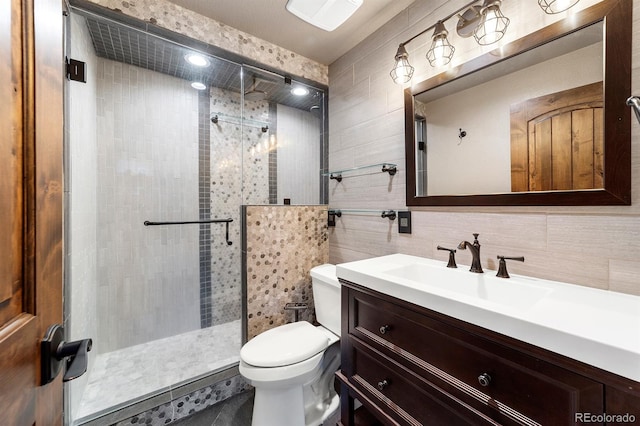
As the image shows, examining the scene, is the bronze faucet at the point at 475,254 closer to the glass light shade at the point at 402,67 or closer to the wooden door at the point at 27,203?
the glass light shade at the point at 402,67

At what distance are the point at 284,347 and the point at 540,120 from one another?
1534mm

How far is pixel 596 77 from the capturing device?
3.04ft

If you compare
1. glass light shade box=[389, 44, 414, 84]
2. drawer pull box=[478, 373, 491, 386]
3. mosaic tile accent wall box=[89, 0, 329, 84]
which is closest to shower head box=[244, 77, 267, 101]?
mosaic tile accent wall box=[89, 0, 329, 84]

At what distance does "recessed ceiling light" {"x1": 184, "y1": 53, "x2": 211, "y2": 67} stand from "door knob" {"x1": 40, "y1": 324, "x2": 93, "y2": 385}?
1.85m

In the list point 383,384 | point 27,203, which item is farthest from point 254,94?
point 383,384

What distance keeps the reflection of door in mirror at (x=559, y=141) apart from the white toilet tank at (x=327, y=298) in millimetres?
1031

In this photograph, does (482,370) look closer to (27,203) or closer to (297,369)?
(297,369)

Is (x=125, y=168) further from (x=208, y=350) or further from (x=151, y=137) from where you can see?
(x=208, y=350)

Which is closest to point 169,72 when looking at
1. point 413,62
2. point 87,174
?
point 87,174

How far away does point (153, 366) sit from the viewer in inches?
72.0

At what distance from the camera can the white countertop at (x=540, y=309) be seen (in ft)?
1.87

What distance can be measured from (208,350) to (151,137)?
1747 millimetres

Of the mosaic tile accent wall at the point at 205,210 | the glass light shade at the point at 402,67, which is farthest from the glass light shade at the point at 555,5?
the mosaic tile accent wall at the point at 205,210

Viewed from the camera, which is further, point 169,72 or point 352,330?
point 169,72
